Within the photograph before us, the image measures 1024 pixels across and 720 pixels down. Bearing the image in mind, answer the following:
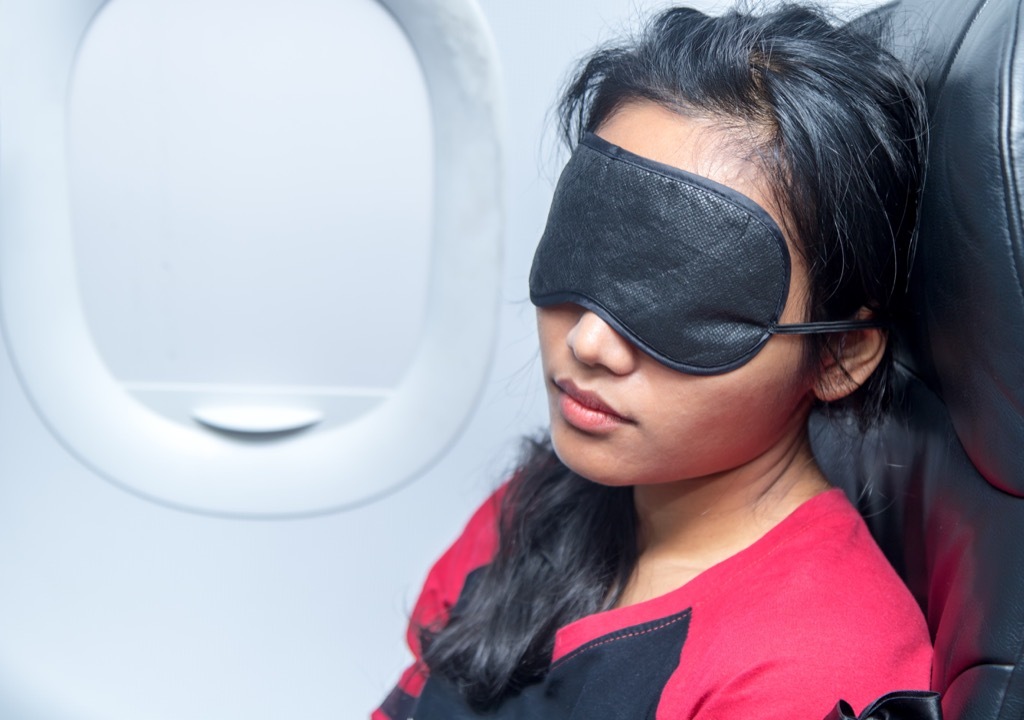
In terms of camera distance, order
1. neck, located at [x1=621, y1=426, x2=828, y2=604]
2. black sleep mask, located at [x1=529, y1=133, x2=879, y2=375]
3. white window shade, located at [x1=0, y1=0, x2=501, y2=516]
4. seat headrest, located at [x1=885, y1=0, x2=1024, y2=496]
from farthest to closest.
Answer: white window shade, located at [x1=0, y1=0, x2=501, y2=516], neck, located at [x1=621, y1=426, x2=828, y2=604], black sleep mask, located at [x1=529, y1=133, x2=879, y2=375], seat headrest, located at [x1=885, y1=0, x2=1024, y2=496]

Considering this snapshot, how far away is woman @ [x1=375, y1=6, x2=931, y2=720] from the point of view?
81 centimetres

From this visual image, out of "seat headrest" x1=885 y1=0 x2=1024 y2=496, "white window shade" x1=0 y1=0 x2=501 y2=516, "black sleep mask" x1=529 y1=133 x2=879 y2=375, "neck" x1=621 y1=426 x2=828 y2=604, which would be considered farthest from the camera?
"white window shade" x1=0 y1=0 x2=501 y2=516

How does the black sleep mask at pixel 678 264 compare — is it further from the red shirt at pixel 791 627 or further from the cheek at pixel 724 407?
the red shirt at pixel 791 627

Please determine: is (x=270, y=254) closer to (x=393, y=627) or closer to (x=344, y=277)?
(x=344, y=277)

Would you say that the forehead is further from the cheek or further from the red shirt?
the red shirt

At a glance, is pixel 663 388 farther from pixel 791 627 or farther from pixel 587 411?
pixel 791 627

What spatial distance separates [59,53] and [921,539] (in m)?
1.04

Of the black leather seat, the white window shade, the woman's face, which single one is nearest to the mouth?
the woman's face

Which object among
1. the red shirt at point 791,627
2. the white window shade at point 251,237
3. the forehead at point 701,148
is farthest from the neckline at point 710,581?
the white window shade at point 251,237

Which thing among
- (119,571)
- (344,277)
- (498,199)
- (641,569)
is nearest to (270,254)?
(344,277)

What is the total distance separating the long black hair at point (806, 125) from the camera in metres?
0.82

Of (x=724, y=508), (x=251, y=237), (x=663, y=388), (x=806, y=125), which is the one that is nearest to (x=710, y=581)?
(x=724, y=508)

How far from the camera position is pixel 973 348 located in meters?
0.74

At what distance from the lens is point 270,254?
1.27m
